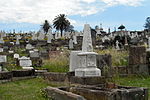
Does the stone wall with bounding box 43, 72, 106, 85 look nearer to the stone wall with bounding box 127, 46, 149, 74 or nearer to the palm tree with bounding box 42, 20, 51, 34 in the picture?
the stone wall with bounding box 127, 46, 149, 74

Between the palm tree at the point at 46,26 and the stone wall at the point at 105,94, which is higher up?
the palm tree at the point at 46,26

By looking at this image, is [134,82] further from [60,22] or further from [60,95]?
[60,22]

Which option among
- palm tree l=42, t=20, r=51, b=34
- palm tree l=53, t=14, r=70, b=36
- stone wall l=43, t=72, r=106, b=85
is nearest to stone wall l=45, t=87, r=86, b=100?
stone wall l=43, t=72, r=106, b=85

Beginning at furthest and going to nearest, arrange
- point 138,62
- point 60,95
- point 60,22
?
point 60,22, point 138,62, point 60,95

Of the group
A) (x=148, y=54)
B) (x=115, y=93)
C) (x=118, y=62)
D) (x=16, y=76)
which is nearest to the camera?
(x=115, y=93)

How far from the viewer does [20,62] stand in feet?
57.5

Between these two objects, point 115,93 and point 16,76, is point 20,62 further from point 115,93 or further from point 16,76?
point 115,93

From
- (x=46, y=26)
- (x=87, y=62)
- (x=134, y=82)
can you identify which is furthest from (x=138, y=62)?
(x=46, y=26)

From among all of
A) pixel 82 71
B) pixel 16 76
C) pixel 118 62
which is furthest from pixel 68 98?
pixel 118 62

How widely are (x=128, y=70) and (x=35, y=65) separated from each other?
285 inches

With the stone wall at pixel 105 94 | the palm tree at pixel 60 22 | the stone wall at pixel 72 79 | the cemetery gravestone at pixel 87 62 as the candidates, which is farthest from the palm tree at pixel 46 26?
the stone wall at pixel 105 94

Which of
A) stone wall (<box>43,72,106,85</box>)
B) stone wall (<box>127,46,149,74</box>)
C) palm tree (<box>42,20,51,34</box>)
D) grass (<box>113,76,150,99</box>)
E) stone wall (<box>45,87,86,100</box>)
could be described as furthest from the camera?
palm tree (<box>42,20,51,34</box>)

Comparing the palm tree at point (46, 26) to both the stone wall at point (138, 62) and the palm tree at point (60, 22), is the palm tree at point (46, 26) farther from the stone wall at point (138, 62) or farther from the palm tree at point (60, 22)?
the stone wall at point (138, 62)

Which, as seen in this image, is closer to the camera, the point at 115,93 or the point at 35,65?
the point at 115,93
